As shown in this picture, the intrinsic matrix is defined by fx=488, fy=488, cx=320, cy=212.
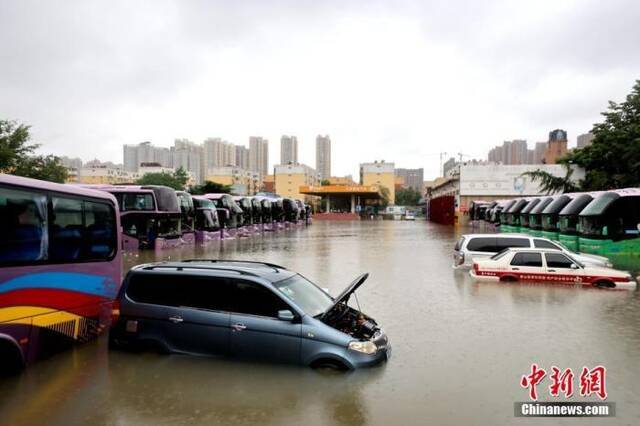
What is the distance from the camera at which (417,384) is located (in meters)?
6.86

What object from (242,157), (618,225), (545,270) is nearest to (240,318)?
(545,270)

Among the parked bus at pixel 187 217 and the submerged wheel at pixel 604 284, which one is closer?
the submerged wheel at pixel 604 284

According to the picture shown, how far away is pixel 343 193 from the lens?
8906 centimetres

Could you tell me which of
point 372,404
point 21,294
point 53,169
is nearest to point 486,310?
point 372,404

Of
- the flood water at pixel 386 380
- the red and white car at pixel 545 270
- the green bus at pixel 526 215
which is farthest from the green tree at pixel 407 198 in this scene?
the flood water at pixel 386 380

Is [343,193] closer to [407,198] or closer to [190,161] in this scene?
[407,198]

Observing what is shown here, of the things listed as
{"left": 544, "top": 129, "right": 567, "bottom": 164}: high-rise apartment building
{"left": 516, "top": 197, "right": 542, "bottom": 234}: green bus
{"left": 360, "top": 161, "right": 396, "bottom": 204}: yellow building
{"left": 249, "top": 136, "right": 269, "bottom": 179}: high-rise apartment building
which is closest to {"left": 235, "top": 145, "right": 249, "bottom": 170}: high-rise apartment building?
{"left": 249, "top": 136, "right": 269, "bottom": 179}: high-rise apartment building

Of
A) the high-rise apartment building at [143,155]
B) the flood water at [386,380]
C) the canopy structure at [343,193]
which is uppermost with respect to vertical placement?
the high-rise apartment building at [143,155]

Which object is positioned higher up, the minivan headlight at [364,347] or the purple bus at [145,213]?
the purple bus at [145,213]

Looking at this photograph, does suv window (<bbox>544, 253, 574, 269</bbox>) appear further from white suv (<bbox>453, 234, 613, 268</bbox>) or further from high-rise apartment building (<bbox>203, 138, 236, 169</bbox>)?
high-rise apartment building (<bbox>203, 138, 236, 169</bbox>)

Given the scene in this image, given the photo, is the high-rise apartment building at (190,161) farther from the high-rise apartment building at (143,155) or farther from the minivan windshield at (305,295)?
the minivan windshield at (305,295)

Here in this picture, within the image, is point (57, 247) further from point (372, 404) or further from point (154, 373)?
point (372, 404)

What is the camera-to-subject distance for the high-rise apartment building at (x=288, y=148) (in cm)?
19362

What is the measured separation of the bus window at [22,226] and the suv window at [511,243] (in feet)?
49.7
